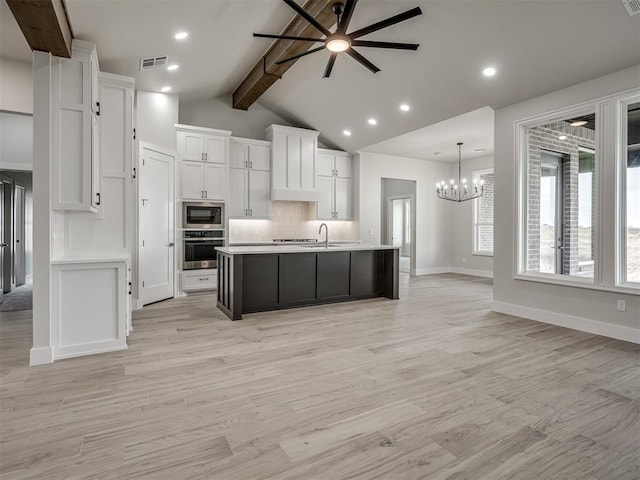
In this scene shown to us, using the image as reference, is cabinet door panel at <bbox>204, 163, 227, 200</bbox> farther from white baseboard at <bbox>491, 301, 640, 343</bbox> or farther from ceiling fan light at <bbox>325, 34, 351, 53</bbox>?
white baseboard at <bbox>491, 301, 640, 343</bbox>

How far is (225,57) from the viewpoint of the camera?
5.18m

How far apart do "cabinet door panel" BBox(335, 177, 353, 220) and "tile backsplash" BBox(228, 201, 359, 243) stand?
237 millimetres

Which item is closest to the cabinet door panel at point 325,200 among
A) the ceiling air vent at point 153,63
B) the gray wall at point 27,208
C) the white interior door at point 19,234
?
the ceiling air vent at point 153,63

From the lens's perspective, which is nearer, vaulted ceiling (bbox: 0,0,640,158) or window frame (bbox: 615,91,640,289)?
vaulted ceiling (bbox: 0,0,640,158)

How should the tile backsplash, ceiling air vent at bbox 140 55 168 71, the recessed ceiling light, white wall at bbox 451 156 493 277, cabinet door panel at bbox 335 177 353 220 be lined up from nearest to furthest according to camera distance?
the recessed ceiling light
ceiling air vent at bbox 140 55 168 71
the tile backsplash
cabinet door panel at bbox 335 177 353 220
white wall at bbox 451 156 493 277

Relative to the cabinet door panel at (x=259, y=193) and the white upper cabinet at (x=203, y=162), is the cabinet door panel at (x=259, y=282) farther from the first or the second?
the cabinet door panel at (x=259, y=193)

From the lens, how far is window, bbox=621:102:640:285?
3.71m

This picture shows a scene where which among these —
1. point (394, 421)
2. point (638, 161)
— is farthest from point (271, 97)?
point (394, 421)

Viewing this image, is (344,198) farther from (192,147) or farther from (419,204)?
(192,147)

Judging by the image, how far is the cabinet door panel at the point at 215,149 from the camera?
643 centimetres

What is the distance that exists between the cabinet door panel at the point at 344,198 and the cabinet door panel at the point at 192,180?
301cm

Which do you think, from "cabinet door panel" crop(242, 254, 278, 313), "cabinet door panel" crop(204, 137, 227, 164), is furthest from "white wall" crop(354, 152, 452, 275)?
"cabinet door panel" crop(242, 254, 278, 313)

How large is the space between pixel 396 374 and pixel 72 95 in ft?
12.4

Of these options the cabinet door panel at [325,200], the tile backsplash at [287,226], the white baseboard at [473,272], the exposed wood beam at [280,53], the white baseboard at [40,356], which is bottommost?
the white baseboard at [40,356]
